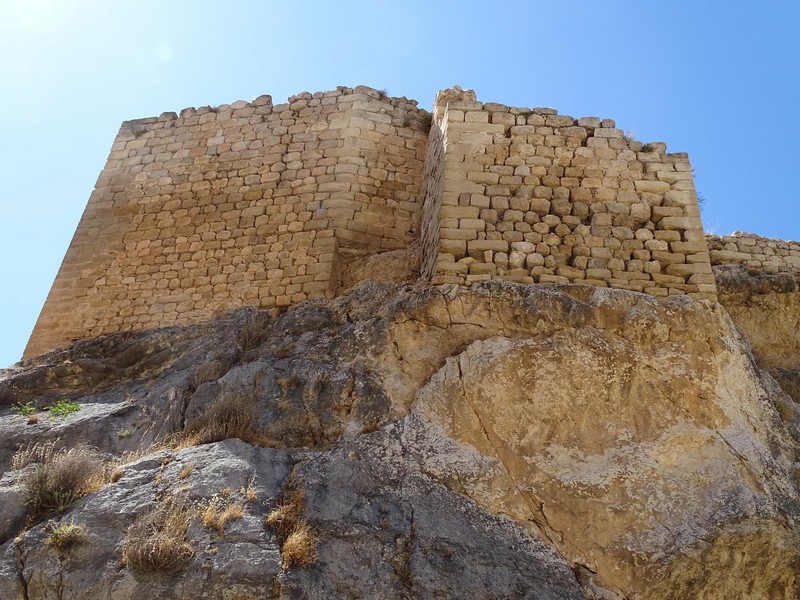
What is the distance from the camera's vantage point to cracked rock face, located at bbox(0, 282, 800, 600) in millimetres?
4797

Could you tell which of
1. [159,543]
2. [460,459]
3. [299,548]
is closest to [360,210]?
[460,459]

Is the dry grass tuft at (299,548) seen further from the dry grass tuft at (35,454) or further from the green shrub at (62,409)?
the green shrub at (62,409)

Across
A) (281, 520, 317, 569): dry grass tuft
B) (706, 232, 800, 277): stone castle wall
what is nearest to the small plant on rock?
(281, 520, 317, 569): dry grass tuft

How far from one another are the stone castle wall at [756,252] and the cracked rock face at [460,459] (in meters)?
2.13

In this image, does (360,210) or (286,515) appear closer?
(286,515)

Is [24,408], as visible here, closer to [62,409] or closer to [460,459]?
[62,409]

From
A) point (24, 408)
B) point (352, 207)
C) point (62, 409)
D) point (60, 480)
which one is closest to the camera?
point (60, 480)

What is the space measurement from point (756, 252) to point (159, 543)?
7605 millimetres

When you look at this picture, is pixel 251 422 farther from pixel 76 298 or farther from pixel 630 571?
pixel 76 298

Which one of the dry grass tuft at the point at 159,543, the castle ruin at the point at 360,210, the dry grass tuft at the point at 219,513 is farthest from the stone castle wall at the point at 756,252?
the dry grass tuft at the point at 159,543

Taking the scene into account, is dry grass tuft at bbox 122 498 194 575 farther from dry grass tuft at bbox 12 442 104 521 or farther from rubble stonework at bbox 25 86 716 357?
rubble stonework at bbox 25 86 716 357

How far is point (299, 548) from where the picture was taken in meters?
4.71

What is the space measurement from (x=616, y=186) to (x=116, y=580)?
19.0 ft

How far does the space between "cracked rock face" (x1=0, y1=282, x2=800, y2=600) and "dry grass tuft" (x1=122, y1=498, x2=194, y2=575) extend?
0.05 metres
